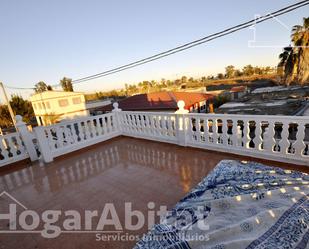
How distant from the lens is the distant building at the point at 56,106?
23.5 metres

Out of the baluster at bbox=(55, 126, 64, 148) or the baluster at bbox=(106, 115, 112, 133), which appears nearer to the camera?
the baluster at bbox=(55, 126, 64, 148)

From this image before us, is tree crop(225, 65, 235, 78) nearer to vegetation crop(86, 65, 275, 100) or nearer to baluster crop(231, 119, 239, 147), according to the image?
vegetation crop(86, 65, 275, 100)

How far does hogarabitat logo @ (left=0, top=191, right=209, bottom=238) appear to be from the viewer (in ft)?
Result: 5.93

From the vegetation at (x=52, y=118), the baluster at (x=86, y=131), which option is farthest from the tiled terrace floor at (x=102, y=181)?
the vegetation at (x=52, y=118)

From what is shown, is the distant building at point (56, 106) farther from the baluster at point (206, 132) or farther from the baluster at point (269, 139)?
the baluster at point (269, 139)

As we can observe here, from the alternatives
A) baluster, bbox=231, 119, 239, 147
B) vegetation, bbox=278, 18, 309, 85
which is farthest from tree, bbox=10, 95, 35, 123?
vegetation, bbox=278, 18, 309, 85

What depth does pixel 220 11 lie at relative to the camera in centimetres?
455

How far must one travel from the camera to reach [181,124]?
384cm

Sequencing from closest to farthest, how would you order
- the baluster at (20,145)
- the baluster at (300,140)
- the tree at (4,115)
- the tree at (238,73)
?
the baluster at (300,140) < the baluster at (20,145) < the tree at (4,115) < the tree at (238,73)

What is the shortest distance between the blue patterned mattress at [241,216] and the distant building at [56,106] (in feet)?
72.8

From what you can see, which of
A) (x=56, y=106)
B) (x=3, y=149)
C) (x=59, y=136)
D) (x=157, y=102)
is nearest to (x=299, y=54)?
(x=157, y=102)

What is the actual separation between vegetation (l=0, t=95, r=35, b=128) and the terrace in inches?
1016

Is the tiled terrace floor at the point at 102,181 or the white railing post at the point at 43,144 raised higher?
the white railing post at the point at 43,144

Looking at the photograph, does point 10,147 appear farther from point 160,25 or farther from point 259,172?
point 160,25
